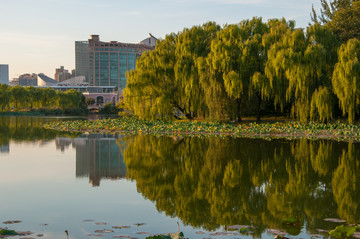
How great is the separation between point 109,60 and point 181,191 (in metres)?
184

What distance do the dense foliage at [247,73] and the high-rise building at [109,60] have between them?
501 feet

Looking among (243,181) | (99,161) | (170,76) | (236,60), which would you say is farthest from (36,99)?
(243,181)

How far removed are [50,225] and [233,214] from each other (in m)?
3.01

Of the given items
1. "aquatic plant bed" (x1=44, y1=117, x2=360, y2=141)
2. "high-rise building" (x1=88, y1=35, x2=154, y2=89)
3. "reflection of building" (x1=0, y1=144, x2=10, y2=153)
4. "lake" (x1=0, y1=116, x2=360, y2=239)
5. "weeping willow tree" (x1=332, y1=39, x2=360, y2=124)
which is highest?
"high-rise building" (x1=88, y1=35, x2=154, y2=89)

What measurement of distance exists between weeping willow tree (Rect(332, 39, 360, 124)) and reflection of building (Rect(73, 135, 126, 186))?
1342 centimetres

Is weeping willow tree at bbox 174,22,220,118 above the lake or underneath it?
above

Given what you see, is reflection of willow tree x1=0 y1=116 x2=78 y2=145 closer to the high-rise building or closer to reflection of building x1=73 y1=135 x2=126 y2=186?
reflection of building x1=73 y1=135 x2=126 y2=186

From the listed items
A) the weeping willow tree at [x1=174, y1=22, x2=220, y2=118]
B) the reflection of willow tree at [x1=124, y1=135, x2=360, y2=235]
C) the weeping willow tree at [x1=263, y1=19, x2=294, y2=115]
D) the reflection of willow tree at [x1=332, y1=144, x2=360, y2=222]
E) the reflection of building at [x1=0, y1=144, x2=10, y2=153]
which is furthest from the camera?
the weeping willow tree at [x1=174, y1=22, x2=220, y2=118]

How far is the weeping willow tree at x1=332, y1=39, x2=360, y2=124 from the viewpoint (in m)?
25.7

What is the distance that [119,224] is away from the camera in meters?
7.19

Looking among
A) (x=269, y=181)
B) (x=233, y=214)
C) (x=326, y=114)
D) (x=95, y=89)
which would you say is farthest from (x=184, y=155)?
(x=95, y=89)

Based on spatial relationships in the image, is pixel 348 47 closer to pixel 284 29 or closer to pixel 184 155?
pixel 284 29

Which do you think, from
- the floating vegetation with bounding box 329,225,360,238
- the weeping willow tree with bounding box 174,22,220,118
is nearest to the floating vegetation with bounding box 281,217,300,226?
the floating vegetation with bounding box 329,225,360,238

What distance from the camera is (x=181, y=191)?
383 inches
